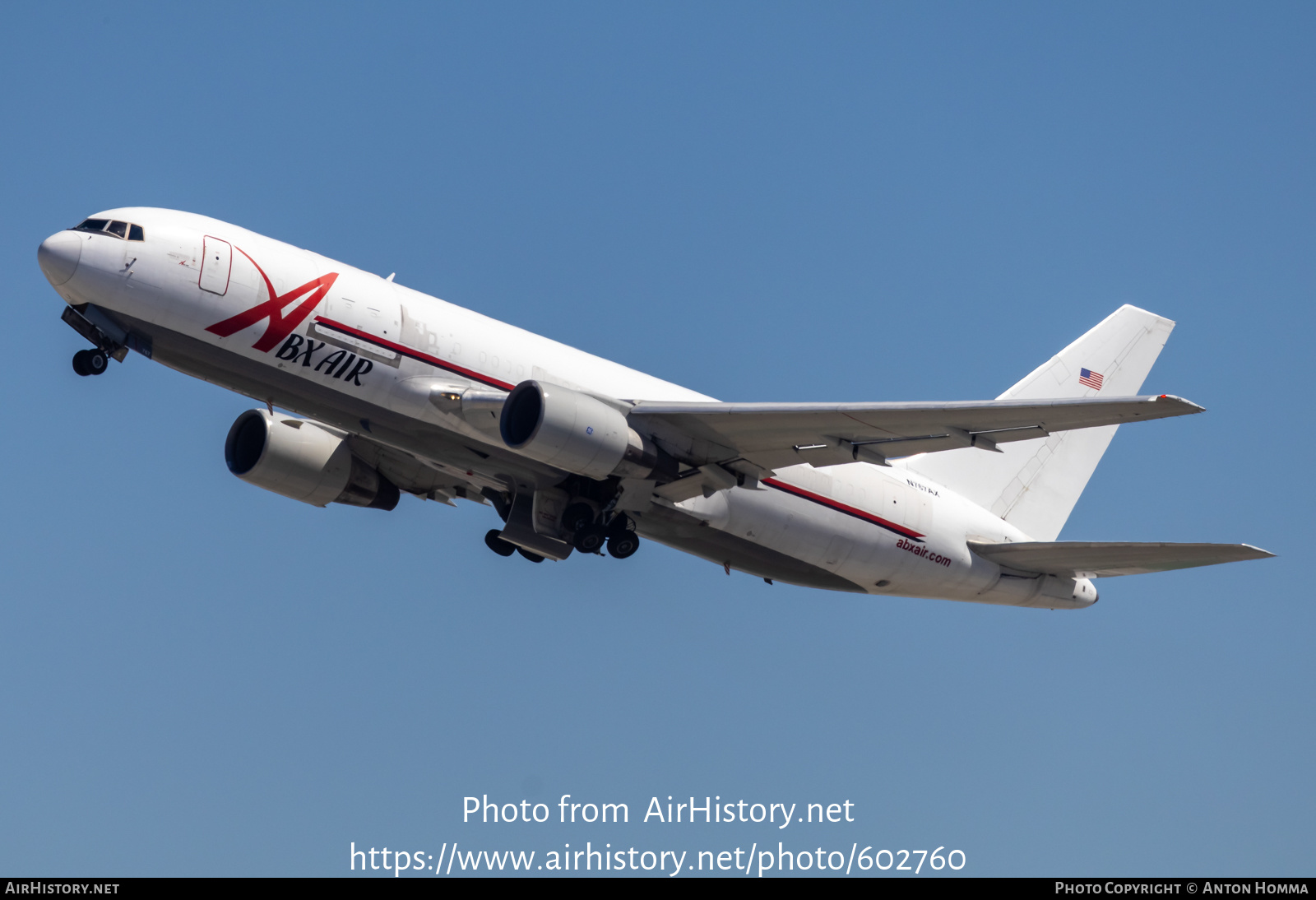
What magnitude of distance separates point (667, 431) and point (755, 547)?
408 centimetres

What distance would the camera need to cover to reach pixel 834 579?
30.7 metres

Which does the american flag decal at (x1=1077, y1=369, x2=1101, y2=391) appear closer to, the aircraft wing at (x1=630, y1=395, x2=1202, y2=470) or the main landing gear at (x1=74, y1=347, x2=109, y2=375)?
the aircraft wing at (x1=630, y1=395, x2=1202, y2=470)

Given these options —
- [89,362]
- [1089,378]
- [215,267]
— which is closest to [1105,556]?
[1089,378]

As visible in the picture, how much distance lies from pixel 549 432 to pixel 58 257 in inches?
348

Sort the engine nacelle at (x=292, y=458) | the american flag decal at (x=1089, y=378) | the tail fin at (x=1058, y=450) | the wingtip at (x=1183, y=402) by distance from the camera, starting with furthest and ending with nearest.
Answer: the american flag decal at (x=1089, y=378), the tail fin at (x=1058, y=450), the engine nacelle at (x=292, y=458), the wingtip at (x=1183, y=402)

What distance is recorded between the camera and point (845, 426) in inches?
1005

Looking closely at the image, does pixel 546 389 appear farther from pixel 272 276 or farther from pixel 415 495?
pixel 415 495

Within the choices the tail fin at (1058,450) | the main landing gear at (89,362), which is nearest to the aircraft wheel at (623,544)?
the tail fin at (1058,450)

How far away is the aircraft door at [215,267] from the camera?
24.2 metres

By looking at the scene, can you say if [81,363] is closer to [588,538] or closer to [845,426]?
[588,538]

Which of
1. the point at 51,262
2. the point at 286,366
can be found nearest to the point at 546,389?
the point at 286,366

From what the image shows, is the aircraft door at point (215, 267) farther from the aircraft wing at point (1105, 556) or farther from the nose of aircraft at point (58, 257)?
the aircraft wing at point (1105, 556)

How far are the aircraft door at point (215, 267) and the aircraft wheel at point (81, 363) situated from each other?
2.44m

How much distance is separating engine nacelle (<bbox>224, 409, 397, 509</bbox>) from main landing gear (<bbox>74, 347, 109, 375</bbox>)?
590cm
